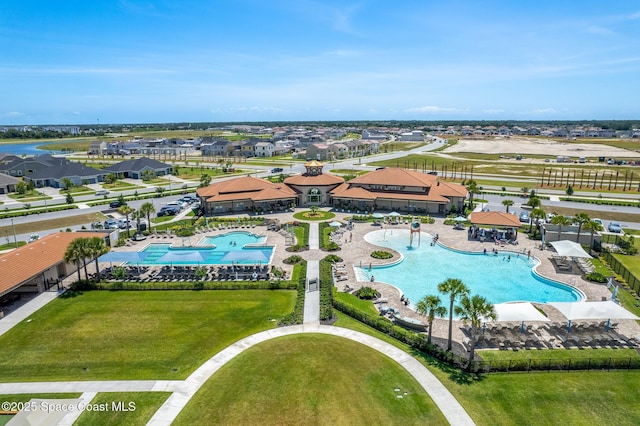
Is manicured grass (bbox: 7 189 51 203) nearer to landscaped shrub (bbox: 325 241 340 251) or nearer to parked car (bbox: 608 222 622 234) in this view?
landscaped shrub (bbox: 325 241 340 251)

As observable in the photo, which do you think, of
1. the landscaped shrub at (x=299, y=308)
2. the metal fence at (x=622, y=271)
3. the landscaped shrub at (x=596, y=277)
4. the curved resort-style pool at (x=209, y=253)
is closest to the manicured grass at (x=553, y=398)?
the landscaped shrub at (x=299, y=308)

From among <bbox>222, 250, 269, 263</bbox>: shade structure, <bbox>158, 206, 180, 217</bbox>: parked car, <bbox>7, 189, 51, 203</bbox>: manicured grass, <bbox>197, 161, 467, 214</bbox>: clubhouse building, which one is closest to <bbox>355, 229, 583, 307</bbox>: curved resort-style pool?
<bbox>222, 250, 269, 263</bbox>: shade structure

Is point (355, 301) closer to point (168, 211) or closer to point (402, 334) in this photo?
point (402, 334)

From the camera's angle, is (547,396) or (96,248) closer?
(547,396)

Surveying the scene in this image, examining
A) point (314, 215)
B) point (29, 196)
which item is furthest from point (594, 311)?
point (29, 196)

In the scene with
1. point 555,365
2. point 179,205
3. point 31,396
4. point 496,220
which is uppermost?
point 496,220

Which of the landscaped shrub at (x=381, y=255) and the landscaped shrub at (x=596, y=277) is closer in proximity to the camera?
the landscaped shrub at (x=596, y=277)

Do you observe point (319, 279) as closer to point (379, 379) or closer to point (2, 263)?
point (379, 379)

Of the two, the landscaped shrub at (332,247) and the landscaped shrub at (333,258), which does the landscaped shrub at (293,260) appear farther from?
the landscaped shrub at (332,247)
